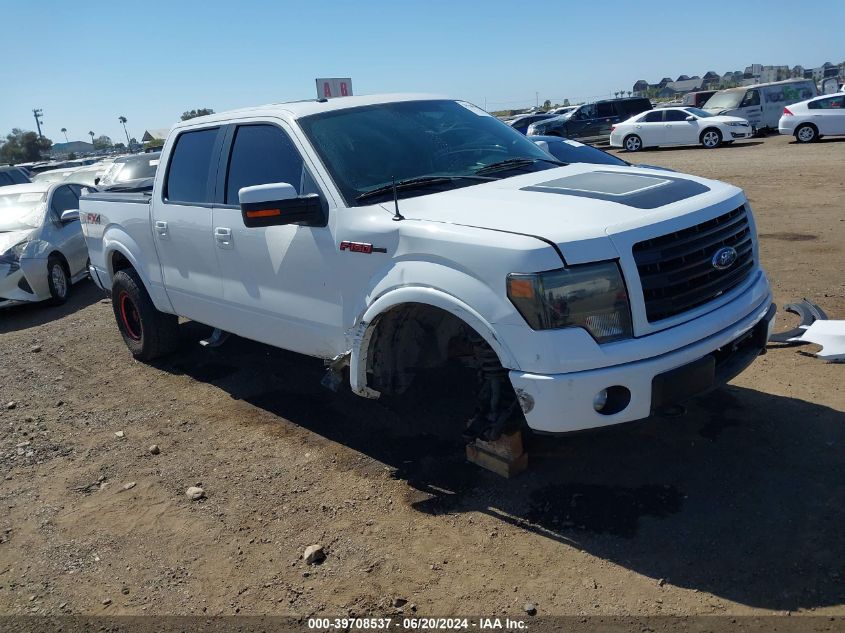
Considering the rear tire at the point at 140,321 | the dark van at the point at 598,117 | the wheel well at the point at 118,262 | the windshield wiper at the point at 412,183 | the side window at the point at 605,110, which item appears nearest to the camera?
the windshield wiper at the point at 412,183

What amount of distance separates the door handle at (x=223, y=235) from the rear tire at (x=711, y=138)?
22838 mm

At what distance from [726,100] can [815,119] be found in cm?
515

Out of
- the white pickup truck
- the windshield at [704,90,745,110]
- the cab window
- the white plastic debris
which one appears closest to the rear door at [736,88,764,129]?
the windshield at [704,90,745,110]

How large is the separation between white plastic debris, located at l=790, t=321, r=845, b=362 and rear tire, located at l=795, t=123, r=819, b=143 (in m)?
19.5

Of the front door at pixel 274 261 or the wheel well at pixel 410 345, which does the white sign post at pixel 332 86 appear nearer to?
the front door at pixel 274 261

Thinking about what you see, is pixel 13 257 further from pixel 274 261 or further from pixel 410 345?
pixel 410 345

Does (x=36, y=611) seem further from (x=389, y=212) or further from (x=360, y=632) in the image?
(x=389, y=212)

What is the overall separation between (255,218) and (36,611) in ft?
6.92

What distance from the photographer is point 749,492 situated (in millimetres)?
3635

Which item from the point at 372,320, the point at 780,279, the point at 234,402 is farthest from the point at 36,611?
the point at 780,279

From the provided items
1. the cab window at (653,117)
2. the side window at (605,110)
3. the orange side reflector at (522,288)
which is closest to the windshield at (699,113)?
the cab window at (653,117)

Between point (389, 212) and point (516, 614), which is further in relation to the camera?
point (389, 212)

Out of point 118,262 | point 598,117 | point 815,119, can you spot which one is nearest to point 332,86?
point 118,262

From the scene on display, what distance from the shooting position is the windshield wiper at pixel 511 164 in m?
4.52
